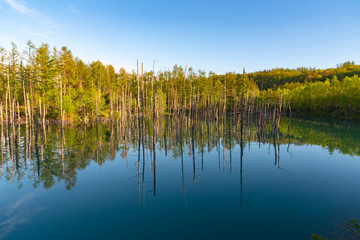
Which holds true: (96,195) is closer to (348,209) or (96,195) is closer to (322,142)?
(348,209)

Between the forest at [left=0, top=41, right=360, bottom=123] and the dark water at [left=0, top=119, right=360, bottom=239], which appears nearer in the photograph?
the dark water at [left=0, top=119, right=360, bottom=239]

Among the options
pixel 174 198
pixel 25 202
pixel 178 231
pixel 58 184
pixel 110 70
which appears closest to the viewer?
pixel 178 231

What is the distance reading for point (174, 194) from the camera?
35.3 feet

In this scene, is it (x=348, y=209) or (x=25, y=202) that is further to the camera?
(x=25, y=202)

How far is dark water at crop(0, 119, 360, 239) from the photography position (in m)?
7.63

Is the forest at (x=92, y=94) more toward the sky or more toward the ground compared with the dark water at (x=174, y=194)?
more toward the sky

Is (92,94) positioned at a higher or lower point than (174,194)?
higher

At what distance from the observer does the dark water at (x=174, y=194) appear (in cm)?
763

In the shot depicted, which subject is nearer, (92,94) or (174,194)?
(174,194)

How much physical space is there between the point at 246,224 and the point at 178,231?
276 cm

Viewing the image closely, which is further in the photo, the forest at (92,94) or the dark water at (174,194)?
the forest at (92,94)

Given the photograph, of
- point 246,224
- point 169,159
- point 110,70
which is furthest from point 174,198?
point 110,70

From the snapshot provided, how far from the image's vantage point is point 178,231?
750 cm

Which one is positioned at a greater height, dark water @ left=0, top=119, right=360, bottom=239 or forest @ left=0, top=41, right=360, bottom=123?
forest @ left=0, top=41, right=360, bottom=123
